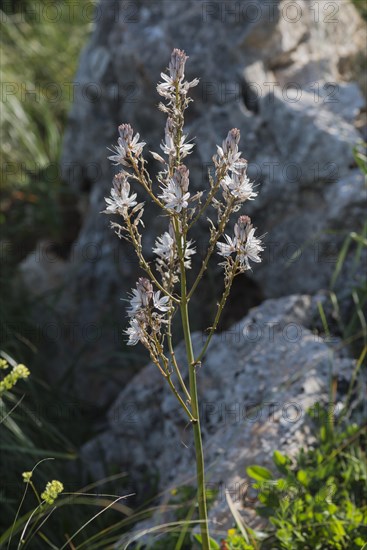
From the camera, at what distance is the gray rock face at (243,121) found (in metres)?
3.56

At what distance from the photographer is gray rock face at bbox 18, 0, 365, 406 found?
3.56m

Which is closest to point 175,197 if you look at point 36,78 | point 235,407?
point 235,407

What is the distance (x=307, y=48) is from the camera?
156 inches

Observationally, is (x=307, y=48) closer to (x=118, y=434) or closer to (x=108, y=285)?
(x=108, y=285)

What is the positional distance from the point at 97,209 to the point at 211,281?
0.99 m

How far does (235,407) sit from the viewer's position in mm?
2998

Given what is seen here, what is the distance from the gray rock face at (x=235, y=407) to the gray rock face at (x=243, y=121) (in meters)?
0.41

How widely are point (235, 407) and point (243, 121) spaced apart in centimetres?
136

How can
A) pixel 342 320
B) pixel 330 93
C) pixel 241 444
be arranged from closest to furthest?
1. pixel 241 444
2. pixel 342 320
3. pixel 330 93

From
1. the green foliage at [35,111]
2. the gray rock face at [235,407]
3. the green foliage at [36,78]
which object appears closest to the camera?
the gray rock face at [235,407]

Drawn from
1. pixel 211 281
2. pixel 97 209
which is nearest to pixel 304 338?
pixel 211 281

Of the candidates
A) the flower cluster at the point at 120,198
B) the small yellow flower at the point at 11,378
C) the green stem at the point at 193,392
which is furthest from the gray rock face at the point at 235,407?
the flower cluster at the point at 120,198

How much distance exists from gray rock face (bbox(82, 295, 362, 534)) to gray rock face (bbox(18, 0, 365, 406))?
0.41 metres

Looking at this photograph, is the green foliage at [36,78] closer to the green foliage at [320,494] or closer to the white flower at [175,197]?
the green foliage at [320,494]
